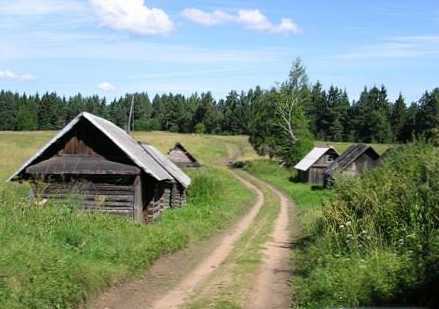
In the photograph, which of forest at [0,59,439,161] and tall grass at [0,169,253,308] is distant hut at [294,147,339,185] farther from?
tall grass at [0,169,253,308]

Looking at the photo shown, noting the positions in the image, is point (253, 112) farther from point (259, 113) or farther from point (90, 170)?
point (90, 170)

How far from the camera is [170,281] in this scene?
610 inches

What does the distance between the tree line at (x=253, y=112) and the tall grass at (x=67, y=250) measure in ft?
228

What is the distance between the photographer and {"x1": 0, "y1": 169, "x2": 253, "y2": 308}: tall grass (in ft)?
36.3

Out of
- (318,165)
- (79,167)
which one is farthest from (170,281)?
(318,165)

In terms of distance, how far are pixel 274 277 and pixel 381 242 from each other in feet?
9.44

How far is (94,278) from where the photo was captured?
43.1ft

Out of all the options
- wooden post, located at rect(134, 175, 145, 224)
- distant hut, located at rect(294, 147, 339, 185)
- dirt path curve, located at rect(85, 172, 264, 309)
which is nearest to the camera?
dirt path curve, located at rect(85, 172, 264, 309)

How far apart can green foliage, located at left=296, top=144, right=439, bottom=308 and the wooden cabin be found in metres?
7.98

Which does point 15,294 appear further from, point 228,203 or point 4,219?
point 228,203

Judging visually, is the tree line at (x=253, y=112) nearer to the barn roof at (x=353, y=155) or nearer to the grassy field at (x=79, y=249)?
the barn roof at (x=353, y=155)

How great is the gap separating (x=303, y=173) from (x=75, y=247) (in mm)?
57750

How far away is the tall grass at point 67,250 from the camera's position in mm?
11062

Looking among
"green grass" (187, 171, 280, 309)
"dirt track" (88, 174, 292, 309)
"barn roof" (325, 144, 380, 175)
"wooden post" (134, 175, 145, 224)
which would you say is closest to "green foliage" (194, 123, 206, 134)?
Result: "barn roof" (325, 144, 380, 175)
